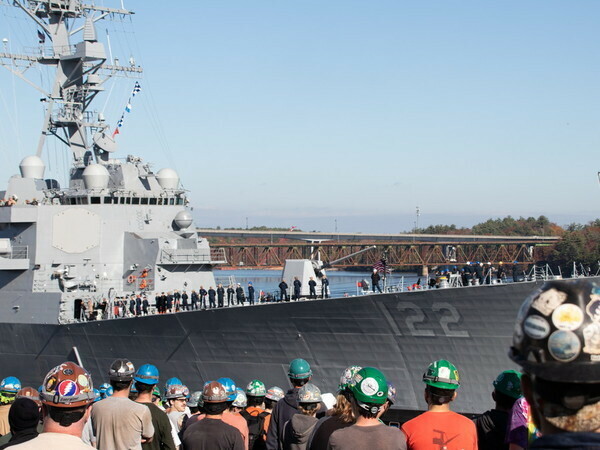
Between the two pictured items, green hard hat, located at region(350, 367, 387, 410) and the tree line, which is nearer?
green hard hat, located at region(350, 367, 387, 410)

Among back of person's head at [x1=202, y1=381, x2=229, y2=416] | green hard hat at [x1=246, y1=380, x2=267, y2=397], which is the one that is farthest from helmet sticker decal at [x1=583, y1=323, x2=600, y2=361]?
green hard hat at [x1=246, y1=380, x2=267, y2=397]

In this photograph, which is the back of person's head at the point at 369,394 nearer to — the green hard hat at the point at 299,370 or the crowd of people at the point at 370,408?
the crowd of people at the point at 370,408

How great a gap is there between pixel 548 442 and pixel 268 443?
4.91m

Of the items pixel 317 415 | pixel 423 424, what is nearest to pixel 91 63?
pixel 317 415

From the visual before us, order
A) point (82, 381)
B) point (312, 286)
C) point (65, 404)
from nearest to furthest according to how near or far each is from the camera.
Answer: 1. point (65, 404)
2. point (82, 381)
3. point (312, 286)

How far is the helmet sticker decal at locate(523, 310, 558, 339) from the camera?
2.29m

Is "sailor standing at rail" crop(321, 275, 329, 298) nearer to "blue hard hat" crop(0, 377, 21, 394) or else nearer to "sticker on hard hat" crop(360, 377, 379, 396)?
"blue hard hat" crop(0, 377, 21, 394)

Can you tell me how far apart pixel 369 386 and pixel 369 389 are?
2 centimetres

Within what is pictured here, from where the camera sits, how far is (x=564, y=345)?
2.27 meters

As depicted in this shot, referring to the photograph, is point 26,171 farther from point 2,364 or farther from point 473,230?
point 473,230

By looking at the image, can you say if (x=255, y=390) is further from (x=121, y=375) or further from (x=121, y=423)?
(x=121, y=423)

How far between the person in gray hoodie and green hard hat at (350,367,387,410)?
179 centimetres

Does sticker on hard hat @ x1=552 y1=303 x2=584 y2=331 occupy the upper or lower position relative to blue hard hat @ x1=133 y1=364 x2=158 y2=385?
upper

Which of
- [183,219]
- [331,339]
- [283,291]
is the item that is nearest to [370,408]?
[331,339]
